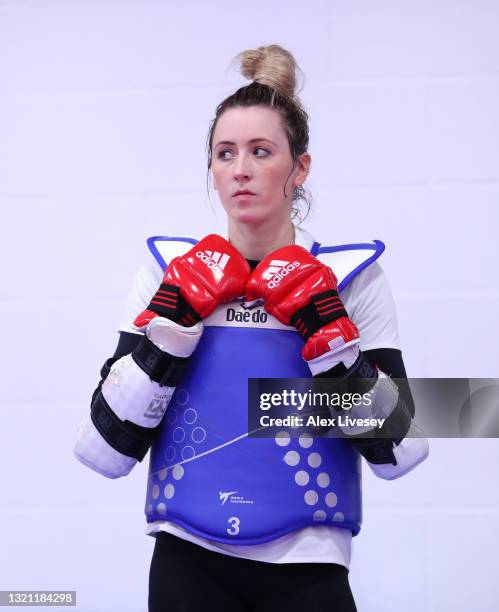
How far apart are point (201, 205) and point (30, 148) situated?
56 cm

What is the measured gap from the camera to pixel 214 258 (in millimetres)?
1644

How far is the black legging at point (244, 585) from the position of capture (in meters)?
1.51

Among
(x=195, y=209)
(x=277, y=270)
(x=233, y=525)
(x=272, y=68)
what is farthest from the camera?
(x=195, y=209)

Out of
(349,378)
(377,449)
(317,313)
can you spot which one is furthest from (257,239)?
(377,449)

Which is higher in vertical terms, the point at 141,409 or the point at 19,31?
the point at 19,31

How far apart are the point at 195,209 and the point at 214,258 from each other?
1224 mm

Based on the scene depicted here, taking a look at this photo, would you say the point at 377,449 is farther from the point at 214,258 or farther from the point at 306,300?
the point at 214,258

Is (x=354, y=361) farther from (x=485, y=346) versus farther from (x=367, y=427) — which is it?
(x=485, y=346)

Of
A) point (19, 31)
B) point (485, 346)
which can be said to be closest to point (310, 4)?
point (19, 31)

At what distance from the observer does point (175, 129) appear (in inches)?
114

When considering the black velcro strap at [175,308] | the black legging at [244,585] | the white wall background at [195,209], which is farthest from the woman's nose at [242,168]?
the white wall background at [195,209]

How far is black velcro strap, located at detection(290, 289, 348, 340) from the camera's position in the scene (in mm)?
1567

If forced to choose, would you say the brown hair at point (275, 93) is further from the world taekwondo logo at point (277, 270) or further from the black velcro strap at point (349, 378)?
the black velcro strap at point (349, 378)

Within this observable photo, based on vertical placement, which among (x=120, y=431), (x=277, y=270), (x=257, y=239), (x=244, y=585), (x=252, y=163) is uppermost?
(x=252, y=163)
